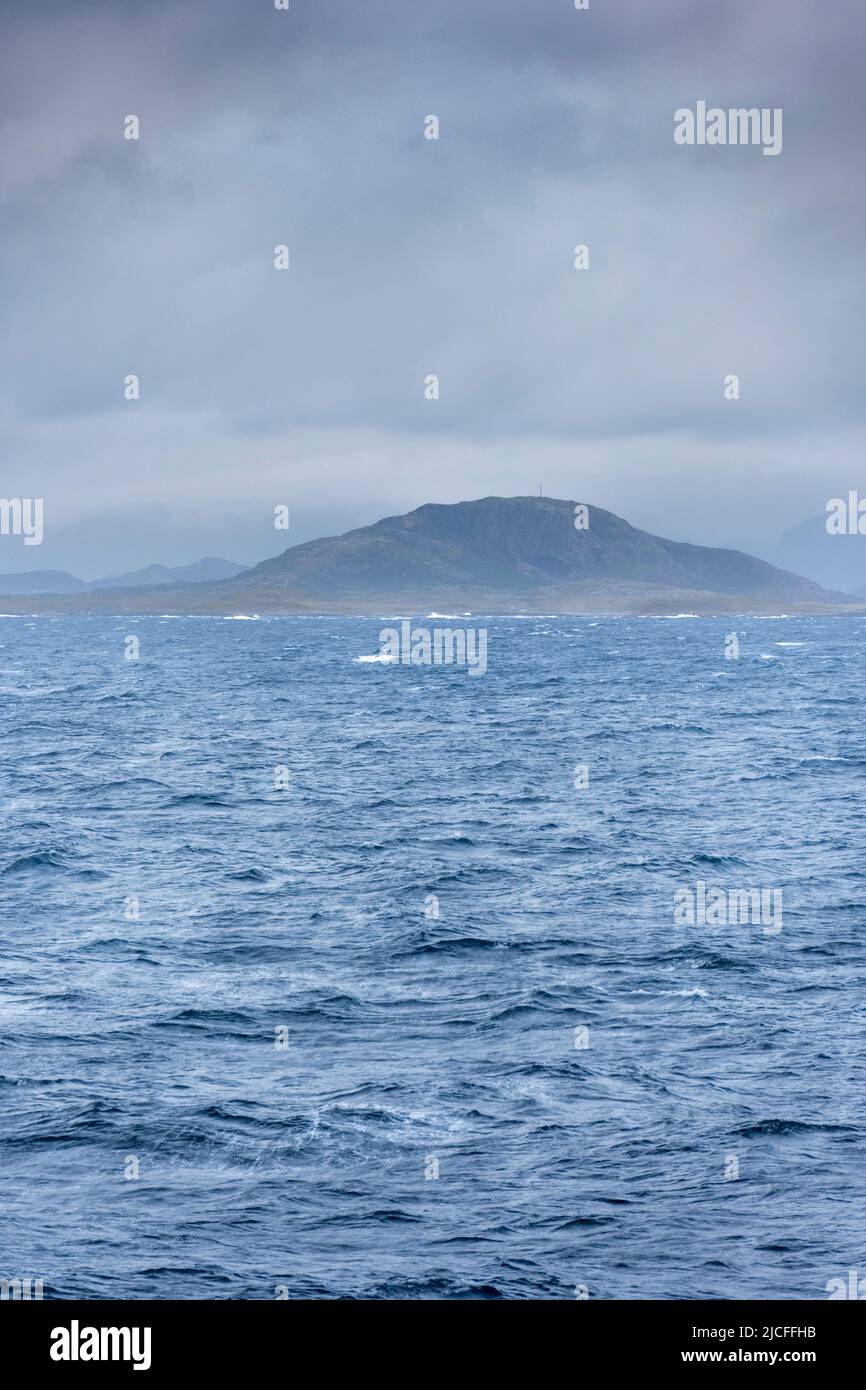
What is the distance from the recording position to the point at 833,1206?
23.6m

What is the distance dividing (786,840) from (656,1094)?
106 feet

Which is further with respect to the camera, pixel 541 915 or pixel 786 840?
pixel 786 840

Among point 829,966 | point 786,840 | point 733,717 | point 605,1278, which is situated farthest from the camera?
point 733,717

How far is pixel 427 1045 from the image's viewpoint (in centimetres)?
3158

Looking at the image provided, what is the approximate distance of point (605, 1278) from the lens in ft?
69.3

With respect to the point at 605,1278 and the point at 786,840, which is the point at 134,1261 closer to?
the point at 605,1278

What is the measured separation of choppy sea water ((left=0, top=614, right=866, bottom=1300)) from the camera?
72.7 feet

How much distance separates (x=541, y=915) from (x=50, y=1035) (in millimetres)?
17501

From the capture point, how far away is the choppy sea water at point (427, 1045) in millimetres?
22172
